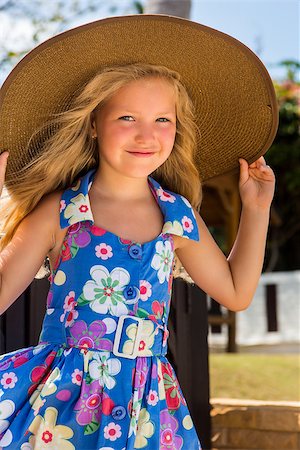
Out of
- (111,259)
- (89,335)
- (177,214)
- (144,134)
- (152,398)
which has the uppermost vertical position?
(144,134)

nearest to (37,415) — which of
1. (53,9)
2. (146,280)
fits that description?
(146,280)

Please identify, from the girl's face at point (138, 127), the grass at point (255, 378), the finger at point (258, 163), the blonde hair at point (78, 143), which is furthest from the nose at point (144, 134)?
the grass at point (255, 378)

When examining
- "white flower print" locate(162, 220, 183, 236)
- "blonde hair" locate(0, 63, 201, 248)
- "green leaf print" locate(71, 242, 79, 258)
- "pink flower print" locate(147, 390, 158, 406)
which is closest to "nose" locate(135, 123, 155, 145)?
"blonde hair" locate(0, 63, 201, 248)

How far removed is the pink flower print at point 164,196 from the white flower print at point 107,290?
37 centimetres

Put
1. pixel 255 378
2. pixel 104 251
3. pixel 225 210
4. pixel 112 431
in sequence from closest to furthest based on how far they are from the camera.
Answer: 1. pixel 112 431
2. pixel 104 251
3. pixel 255 378
4. pixel 225 210

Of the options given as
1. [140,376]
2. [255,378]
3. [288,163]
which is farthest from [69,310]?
[288,163]

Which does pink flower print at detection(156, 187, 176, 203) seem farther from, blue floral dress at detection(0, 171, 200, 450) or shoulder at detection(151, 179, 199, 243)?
blue floral dress at detection(0, 171, 200, 450)

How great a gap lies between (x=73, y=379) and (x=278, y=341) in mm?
9501

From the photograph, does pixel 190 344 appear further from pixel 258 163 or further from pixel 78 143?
pixel 78 143

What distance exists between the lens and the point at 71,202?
8.52ft

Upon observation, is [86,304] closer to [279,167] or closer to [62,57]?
[62,57]

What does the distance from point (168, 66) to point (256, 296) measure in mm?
A: 9514

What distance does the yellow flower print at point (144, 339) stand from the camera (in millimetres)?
2432

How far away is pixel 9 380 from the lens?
7.88 ft
